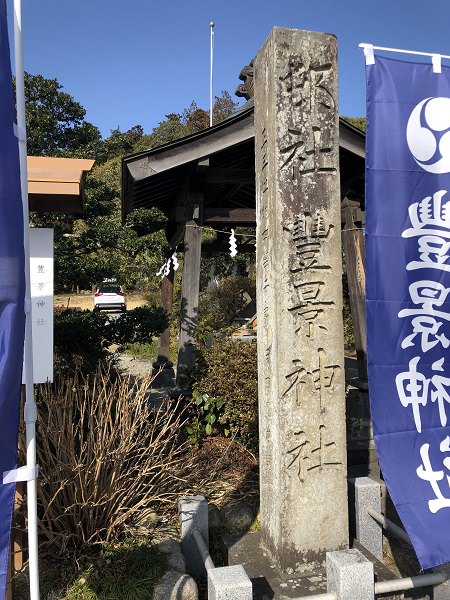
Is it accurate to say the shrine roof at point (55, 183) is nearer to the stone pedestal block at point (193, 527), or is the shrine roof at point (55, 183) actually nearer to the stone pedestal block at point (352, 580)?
the stone pedestal block at point (193, 527)

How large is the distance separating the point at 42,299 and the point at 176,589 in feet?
7.16

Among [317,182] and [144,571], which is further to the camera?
[317,182]

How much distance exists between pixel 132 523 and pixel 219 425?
90.4 inches

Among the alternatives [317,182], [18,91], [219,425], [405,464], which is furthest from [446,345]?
[219,425]

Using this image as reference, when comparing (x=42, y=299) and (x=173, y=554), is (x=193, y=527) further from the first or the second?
(x=42, y=299)

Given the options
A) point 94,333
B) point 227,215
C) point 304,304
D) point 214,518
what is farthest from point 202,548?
point 227,215

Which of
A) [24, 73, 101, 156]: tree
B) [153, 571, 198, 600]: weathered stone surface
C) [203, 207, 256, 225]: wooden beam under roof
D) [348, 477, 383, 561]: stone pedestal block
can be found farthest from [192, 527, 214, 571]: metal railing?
[24, 73, 101, 156]: tree

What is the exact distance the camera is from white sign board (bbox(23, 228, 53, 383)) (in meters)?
3.29

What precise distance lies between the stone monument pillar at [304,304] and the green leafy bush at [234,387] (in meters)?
1.65

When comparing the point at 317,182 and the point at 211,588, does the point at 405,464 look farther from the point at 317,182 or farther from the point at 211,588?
the point at 317,182

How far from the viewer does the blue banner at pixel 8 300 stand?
7.25 feet

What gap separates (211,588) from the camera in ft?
9.84

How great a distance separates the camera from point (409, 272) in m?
3.15

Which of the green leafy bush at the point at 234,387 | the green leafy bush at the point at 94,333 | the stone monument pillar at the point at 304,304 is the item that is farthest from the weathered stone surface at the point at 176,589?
the green leafy bush at the point at 94,333
